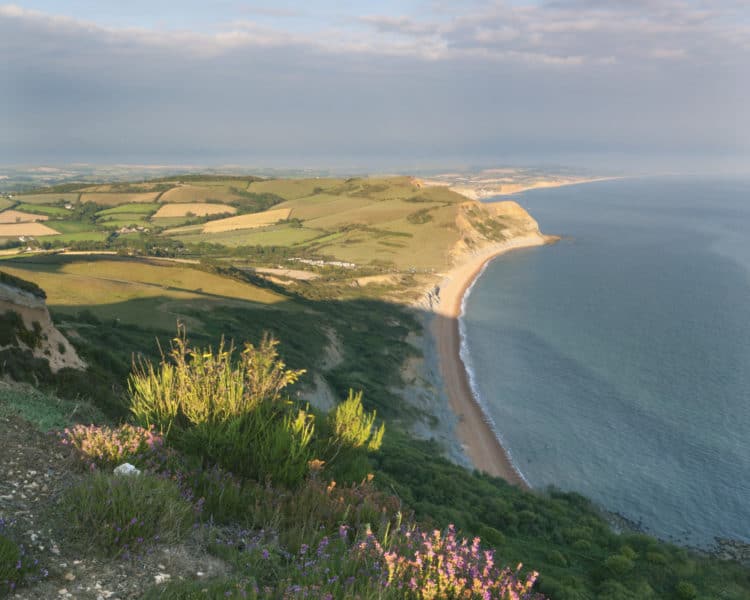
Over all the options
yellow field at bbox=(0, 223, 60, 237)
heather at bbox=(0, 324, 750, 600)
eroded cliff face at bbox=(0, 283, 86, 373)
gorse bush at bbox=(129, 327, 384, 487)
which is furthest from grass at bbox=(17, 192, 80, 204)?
heather at bbox=(0, 324, 750, 600)

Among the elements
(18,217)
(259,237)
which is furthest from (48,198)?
(259,237)

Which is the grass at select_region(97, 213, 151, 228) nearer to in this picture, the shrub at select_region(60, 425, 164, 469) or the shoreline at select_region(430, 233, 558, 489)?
the shoreline at select_region(430, 233, 558, 489)

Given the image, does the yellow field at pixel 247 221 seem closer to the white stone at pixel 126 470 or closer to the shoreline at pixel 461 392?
the shoreline at pixel 461 392

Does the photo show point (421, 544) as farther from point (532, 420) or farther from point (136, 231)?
point (136, 231)

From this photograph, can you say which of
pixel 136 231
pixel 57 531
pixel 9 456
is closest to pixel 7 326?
pixel 9 456

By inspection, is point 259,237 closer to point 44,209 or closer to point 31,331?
point 44,209

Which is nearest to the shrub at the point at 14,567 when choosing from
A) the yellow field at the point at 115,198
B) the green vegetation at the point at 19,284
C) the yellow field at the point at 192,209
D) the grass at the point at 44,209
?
the green vegetation at the point at 19,284

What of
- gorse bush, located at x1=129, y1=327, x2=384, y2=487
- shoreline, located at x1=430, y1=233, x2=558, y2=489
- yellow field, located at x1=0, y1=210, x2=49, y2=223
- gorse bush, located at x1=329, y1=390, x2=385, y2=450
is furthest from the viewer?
yellow field, located at x1=0, y1=210, x2=49, y2=223
